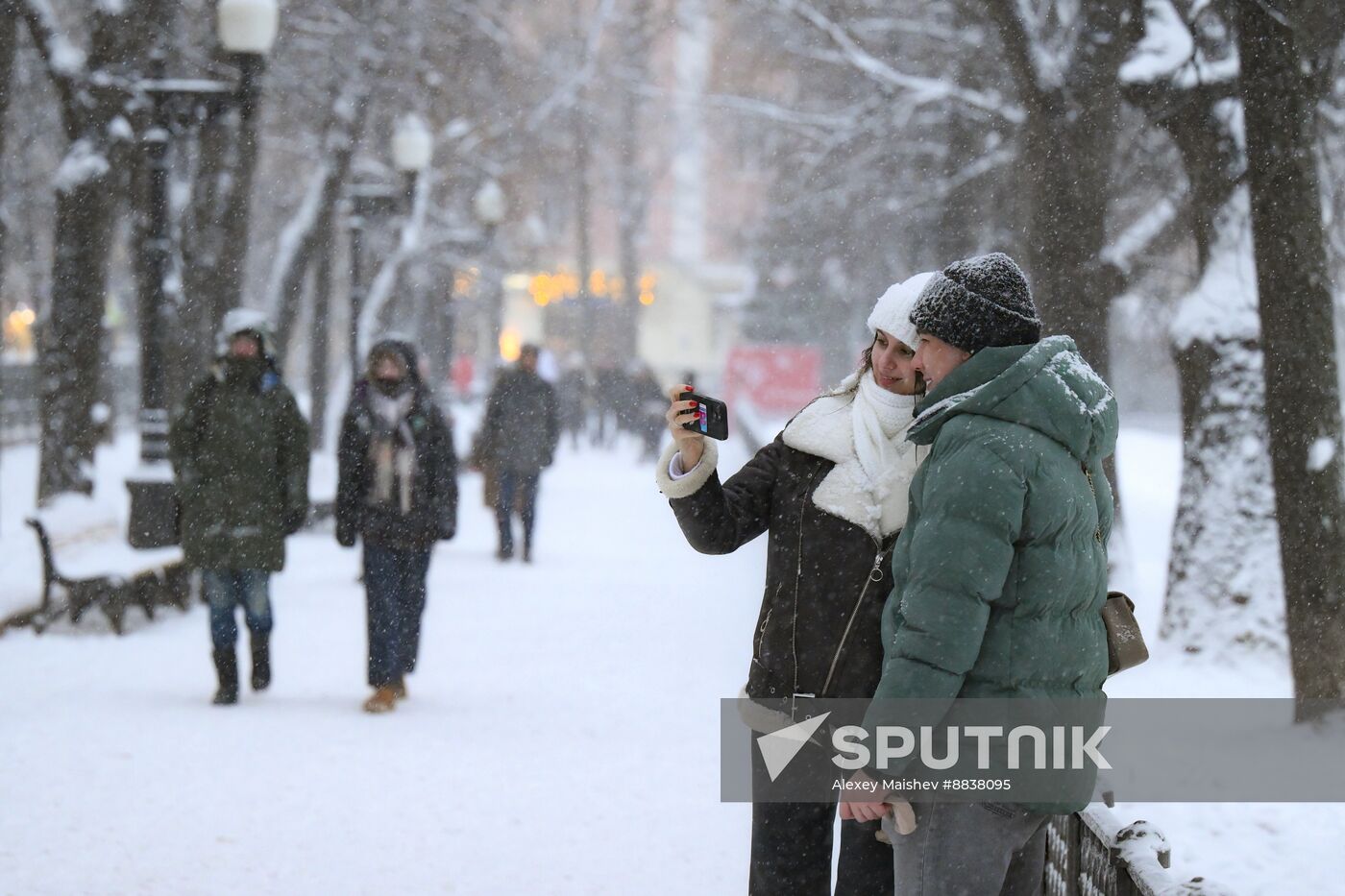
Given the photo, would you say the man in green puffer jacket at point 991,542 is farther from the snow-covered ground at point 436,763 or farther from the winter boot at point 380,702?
the winter boot at point 380,702

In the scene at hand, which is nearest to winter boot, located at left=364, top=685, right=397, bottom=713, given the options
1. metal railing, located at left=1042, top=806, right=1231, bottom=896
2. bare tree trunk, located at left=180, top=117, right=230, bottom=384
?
metal railing, located at left=1042, top=806, right=1231, bottom=896

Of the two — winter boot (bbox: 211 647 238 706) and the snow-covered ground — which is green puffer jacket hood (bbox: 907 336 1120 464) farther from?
winter boot (bbox: 211 647 238 706)

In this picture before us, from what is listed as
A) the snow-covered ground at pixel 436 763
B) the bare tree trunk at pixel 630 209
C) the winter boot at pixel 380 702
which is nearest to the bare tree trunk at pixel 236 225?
the snow-covered ground at pixel 436 763

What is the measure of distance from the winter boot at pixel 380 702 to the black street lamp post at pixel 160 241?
5.06 meters

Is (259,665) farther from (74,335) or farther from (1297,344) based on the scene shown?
(74,335)

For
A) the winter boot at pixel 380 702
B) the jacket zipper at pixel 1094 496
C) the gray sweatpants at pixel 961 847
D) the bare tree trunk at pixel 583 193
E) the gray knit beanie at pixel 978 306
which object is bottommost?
the winter boot at pixel 380 702

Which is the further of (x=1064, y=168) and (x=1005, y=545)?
(x=1064, y=168)

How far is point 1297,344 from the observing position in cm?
690

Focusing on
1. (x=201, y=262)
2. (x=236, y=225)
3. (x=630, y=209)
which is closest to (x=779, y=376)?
(x=630, y=209)

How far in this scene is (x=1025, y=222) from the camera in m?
9.93

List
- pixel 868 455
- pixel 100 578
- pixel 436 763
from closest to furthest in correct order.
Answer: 1. pixel 868 455
2. pixel 436 763
3. pixel 100 578

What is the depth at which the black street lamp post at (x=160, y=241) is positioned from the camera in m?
12.7

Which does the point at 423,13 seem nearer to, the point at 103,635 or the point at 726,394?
the point at 103,635

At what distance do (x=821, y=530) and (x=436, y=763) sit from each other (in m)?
4.03
